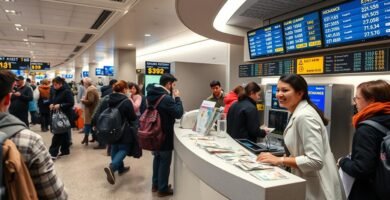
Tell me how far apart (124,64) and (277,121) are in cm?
899

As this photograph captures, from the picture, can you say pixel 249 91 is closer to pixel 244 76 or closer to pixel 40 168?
pixel 244 76

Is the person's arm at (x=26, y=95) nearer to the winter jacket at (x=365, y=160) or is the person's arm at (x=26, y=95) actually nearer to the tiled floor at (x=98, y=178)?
the tiled floor at (x=98, y=178)

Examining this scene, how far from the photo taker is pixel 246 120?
3047 millimetres

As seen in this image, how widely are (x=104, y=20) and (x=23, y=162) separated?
19.8 feet

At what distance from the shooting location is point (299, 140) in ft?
5.45

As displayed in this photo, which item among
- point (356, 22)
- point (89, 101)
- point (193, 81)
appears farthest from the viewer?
point (193, 81)

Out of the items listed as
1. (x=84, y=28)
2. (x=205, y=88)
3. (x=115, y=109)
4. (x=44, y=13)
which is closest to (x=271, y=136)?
(x=115, y=109)

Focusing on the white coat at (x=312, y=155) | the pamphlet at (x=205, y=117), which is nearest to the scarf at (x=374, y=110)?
the white coat at (x=312, y=155)

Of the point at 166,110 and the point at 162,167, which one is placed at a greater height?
the point at 166,110

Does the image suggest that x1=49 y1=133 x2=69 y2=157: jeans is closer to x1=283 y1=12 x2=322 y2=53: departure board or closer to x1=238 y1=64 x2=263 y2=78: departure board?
x1=238 y1=64 x2=263 y2=78: departure board

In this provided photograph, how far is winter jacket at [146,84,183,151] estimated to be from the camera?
3.31m

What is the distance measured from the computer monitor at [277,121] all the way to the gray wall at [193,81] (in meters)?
3.26

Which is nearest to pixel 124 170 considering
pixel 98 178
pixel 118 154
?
pixel 98 178

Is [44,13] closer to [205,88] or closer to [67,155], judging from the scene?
[67,155]
